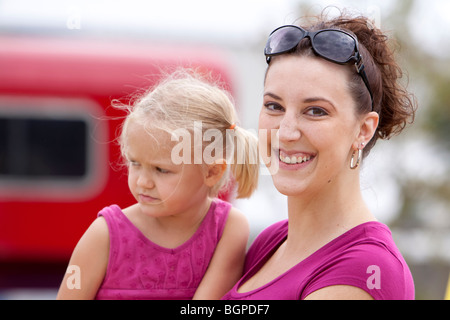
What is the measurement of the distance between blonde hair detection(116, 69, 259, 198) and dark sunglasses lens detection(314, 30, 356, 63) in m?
0.45

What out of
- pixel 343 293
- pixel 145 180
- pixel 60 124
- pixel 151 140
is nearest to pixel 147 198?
pixel 145 180

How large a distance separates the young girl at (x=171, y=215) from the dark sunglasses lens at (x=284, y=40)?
0.31 m

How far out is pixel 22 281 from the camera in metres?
5.57

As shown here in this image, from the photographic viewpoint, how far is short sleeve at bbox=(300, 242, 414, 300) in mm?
1595

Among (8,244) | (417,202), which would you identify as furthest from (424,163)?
(8,244)

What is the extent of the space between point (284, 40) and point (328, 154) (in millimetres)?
363

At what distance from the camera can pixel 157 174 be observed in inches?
78.0

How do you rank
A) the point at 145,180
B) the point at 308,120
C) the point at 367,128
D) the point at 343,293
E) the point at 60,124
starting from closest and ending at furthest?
the point at 343,293 → the point at 308,120 → the point at 367,128 → the point at 145,180 → the point at 60,124

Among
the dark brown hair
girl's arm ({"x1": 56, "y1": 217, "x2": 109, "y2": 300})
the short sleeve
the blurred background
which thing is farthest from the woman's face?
the blurred background

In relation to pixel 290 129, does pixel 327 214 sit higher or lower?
lower

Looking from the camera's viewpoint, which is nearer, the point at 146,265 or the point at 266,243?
the point at 146,265

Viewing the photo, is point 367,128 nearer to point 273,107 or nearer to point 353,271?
point 273,107

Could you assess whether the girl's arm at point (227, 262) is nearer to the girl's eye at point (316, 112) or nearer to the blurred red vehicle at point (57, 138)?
the girl's eye at point (316, 112)

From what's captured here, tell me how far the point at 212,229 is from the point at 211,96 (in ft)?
1.45
